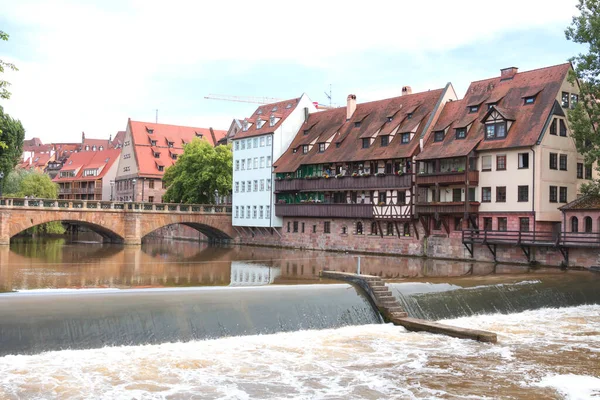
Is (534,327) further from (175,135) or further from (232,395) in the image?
(175,135)

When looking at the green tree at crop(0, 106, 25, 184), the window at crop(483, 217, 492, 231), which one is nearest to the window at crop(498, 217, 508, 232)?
the window at crop(483, 217, 492, 231)

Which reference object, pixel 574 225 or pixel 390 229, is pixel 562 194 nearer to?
pixel 574 225

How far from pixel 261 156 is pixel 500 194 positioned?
29.0 metres

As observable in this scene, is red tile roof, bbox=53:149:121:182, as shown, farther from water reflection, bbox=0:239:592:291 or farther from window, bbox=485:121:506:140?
window, bbox=485:121:506:140

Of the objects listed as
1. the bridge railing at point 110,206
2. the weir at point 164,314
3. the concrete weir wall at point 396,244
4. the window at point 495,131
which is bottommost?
the weir at point 164,314

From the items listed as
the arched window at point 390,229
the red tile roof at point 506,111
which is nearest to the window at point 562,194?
the red tile roof at point 506,111

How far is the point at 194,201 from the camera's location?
82.4 m

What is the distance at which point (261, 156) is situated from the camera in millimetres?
71750

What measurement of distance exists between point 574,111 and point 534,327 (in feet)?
73.2

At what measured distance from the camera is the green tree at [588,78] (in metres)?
42.1

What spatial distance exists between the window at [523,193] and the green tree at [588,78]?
3.64 metres

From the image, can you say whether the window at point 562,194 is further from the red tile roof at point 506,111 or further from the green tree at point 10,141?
the green tree at point 10,141

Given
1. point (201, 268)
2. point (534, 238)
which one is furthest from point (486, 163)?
point (201, 268)

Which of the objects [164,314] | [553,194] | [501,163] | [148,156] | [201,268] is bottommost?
[164,314]
